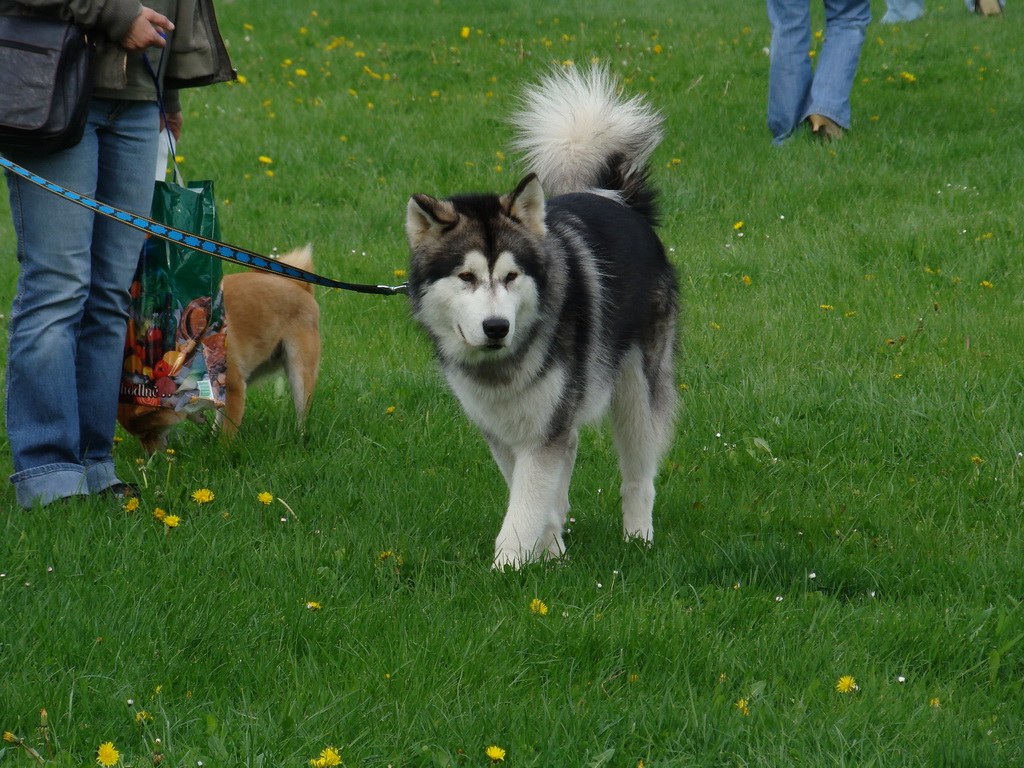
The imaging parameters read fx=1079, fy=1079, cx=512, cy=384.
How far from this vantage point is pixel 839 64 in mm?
8789

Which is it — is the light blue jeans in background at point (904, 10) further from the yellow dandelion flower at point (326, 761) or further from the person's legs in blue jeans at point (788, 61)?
the yellow dandelion flower at point (326, 761)

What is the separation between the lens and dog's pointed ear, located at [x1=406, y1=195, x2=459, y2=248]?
3.52 metres

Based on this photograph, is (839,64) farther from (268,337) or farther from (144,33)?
(144,33)

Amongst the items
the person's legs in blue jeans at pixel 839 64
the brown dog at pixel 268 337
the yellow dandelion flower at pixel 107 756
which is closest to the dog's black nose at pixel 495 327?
the yellow dandelion flower at pixel 107 756

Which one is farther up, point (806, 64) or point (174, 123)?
point (806, 64)

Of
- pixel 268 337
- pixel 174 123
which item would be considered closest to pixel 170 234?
pixel 174 123

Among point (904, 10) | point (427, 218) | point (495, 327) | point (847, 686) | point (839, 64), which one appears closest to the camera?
point (847, 686)

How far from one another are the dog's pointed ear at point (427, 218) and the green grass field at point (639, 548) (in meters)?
0.94

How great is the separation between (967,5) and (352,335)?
12894 millimetres

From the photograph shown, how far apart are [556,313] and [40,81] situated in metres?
1.77

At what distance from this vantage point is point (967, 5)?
50.5ft

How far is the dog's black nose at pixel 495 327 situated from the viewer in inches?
128

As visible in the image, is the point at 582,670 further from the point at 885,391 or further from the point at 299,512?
the point at 885,391

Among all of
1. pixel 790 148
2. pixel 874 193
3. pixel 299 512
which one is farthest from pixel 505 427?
pixel 790 148
